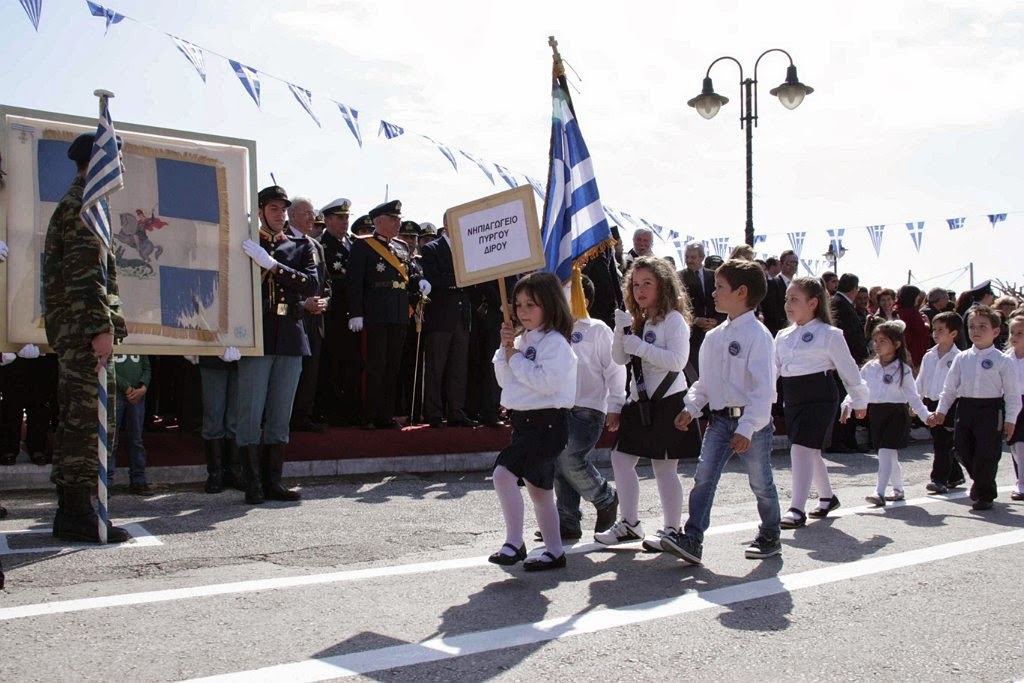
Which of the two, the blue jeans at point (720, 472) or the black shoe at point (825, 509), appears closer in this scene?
the blue jeans at point (720, 472)

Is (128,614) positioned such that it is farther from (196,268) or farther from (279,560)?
(196,268)

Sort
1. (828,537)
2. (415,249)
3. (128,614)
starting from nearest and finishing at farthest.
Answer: (128,614) < (828,537) < (415,249)

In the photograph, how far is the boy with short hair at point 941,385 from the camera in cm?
922

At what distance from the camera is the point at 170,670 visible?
12.3 feet

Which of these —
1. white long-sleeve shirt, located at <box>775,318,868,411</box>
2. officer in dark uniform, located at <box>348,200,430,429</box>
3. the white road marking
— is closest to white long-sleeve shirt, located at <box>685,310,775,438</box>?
the white road marking

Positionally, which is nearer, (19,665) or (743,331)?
(19,665)

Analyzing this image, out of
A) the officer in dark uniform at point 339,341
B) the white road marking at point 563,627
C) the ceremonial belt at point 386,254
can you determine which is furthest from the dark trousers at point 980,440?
the officer in dark uniform at point 339,341

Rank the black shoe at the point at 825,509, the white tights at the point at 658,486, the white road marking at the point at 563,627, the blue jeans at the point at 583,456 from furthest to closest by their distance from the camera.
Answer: the black shoe at the point at 825,509 < the blue jeans at the point at 583,456 < the white tights at the point at 658,486 < the white road marking at the point at 563,627

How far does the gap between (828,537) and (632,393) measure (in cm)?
177

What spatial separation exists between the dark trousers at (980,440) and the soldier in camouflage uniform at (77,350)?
254 inches

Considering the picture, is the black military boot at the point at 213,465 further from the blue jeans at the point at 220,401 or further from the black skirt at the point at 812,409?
the black skirt at the point at 812,409

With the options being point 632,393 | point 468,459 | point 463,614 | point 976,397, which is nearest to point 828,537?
point 632,393

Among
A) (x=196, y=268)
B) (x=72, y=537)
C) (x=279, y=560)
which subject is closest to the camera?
(x=279, y=560)

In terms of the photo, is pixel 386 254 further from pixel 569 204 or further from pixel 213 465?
pixel 569 204
